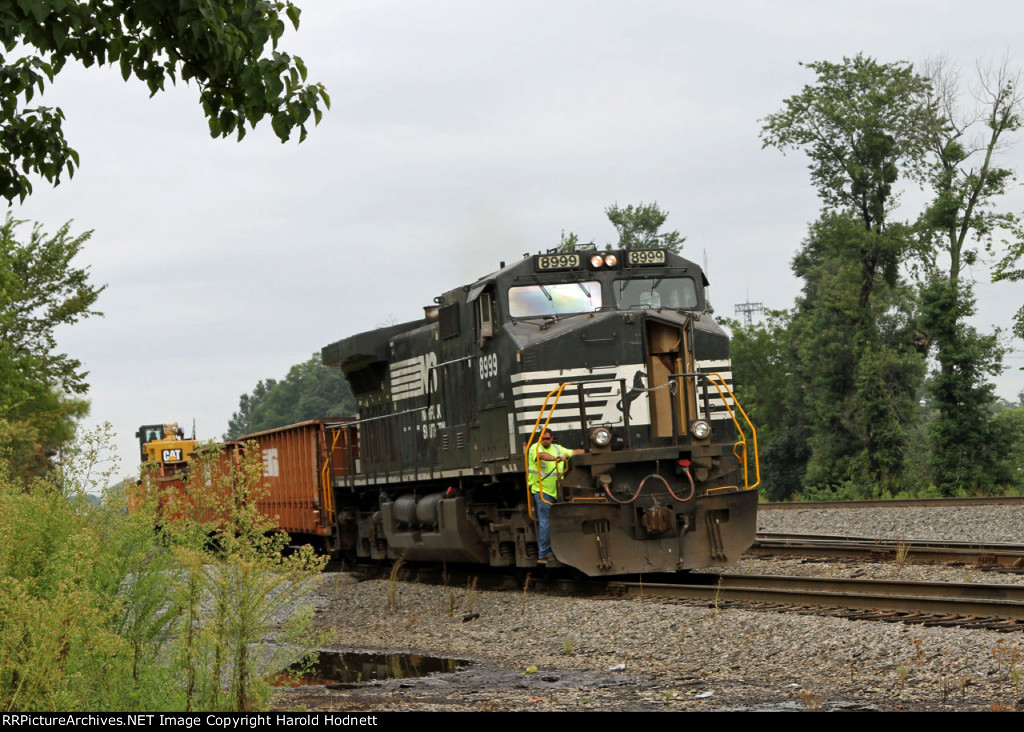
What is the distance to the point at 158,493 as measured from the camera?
810 cm

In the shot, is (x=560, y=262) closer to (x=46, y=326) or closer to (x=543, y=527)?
(x=543, y=527)

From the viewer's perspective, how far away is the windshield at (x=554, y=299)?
1434 cm

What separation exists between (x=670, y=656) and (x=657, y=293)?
6.11m

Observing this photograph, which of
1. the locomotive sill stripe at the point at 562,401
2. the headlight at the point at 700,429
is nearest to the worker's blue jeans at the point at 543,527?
the locomotive sill stripe at the point at 562,401

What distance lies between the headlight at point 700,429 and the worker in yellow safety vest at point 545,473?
1.42 metres

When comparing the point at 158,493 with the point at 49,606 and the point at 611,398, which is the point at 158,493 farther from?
the point at 611,398

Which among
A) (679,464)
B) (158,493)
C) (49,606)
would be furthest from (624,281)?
(49,606)

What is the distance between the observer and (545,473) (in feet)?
43.1

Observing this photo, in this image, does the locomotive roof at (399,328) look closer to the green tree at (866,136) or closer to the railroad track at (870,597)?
the railroad track at (870,597)

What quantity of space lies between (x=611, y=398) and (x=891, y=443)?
33173mm

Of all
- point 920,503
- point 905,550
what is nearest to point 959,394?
point 920,503

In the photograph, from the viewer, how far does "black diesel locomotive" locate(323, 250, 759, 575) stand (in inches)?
518

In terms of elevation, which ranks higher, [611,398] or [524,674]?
[611,398]
